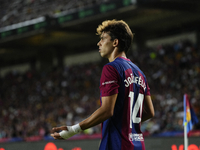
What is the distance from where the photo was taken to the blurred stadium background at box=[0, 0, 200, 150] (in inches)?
534

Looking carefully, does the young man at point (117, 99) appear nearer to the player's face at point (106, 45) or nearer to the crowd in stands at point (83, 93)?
the player's face at point (106, 45)

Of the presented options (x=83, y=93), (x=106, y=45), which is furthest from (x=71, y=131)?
(x=83, y=93)

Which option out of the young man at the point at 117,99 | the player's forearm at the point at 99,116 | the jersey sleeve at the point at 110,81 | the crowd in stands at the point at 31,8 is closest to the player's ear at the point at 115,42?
the young man at the point at 117,99

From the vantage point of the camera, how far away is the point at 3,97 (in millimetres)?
22047

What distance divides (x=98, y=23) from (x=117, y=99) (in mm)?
15562

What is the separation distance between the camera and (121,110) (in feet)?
8.45

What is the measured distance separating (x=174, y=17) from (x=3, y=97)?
1172cm

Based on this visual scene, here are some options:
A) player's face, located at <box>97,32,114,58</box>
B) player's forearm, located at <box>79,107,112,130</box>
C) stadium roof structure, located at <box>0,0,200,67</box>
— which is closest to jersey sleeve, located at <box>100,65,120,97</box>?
player's forearm, located at <box>79,107,112,130</box>

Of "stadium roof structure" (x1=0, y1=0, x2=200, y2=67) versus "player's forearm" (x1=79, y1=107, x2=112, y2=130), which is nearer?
"player's forearm" (x1=79, y1=107, x2=112, y2=130)

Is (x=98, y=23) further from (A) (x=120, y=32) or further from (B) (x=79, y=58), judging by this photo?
(A) (x=120, y=32)

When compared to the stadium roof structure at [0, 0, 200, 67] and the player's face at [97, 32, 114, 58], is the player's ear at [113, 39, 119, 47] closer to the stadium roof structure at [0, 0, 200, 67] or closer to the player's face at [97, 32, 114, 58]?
the player's face at [97, 32, 114, 58]

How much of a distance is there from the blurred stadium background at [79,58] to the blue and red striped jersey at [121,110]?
24.2 ft

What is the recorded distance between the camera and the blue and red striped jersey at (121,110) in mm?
2506

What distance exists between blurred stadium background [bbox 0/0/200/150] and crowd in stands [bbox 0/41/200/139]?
0.03 metres
